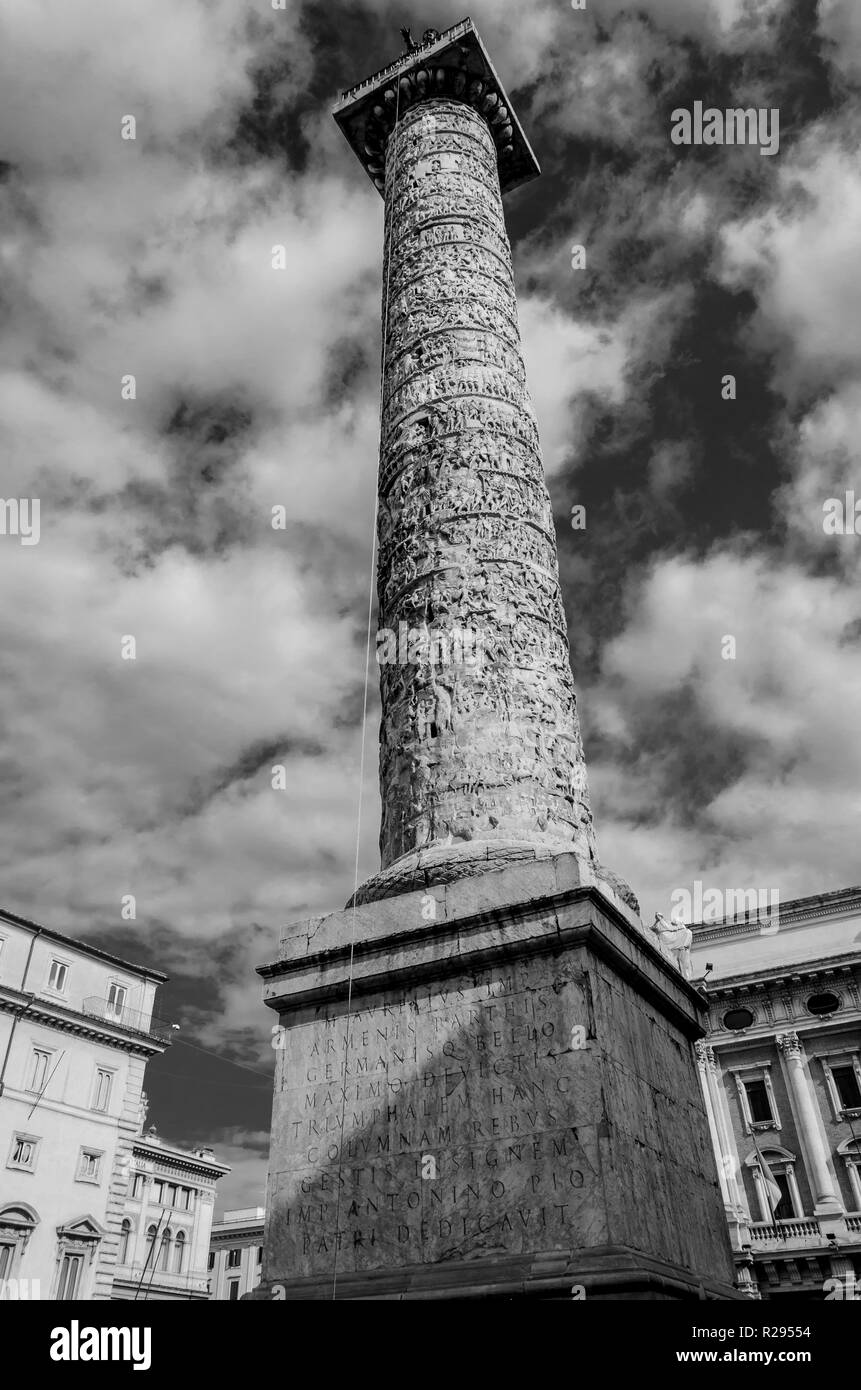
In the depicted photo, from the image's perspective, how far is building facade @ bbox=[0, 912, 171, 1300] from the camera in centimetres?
1997

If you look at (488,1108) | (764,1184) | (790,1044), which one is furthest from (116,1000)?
(488,1108)

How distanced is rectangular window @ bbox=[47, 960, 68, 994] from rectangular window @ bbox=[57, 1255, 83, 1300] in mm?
5641

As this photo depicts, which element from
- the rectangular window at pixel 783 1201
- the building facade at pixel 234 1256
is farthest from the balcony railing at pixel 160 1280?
the rectangular window at pixel 783 1201

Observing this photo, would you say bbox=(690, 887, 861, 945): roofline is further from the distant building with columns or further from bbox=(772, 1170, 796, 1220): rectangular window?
bbox=(772, 1170, 796, 1220): rectangular window

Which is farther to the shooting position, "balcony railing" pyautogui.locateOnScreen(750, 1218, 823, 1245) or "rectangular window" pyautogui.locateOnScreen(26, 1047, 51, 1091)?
"balcony railing" pyautogui.locateOnScreen(750, 1218, 823, 1245)

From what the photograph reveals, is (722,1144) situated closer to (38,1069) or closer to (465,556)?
(38,1069)

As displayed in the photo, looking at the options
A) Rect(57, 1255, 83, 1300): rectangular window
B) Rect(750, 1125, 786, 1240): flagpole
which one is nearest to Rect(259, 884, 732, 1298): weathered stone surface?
Rect(57, 1255, 83, 1300): rectangular window

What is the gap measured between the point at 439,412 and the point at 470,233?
6.25 feet

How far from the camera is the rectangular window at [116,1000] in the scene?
2414 cm

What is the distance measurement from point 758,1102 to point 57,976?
1735cm

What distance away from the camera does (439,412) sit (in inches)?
252

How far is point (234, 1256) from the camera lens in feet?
142

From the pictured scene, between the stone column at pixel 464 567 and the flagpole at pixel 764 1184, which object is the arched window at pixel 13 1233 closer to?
the flagpole at pixel 764 1184

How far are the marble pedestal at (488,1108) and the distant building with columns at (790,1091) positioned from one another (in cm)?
2033
